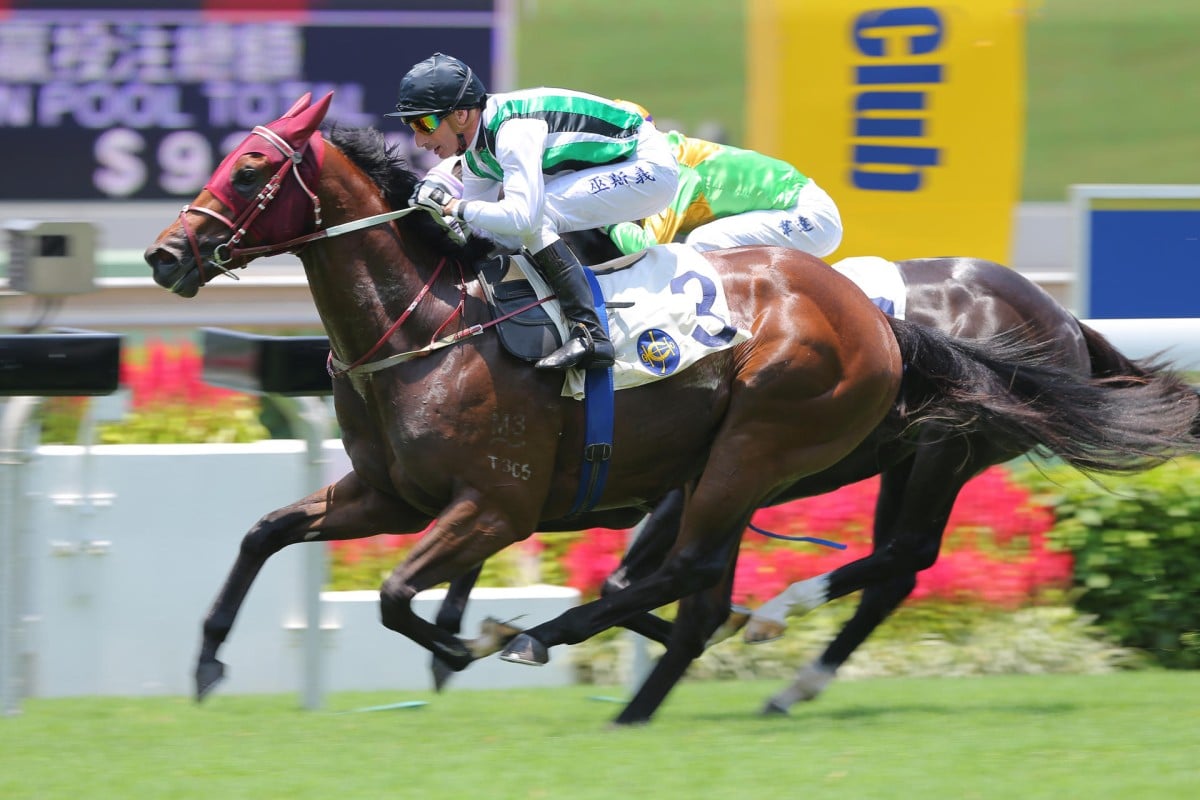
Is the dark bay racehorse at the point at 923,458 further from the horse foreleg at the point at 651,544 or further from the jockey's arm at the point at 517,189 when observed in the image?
the jockey's arm at the point at 517,189

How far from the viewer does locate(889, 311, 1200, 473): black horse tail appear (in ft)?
17.4

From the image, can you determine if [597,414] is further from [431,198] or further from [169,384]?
[169,384]

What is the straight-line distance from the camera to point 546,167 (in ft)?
15.9

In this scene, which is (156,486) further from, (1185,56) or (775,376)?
(1185,56)

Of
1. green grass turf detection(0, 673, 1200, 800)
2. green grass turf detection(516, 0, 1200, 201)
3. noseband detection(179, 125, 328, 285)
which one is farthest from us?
green grass turf detection(516, 0, 1200, 201)

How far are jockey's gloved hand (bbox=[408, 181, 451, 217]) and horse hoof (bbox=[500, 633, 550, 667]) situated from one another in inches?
47.5

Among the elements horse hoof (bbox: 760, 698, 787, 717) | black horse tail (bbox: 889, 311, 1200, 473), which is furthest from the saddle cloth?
horse hoof (bbox: 760, 698, 787, 717)

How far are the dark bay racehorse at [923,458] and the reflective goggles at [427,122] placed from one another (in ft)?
2.54

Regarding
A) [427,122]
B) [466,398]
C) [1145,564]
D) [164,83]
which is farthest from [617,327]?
[164,83]

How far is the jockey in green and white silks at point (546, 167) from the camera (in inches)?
181

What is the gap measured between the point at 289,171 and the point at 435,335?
60 cm

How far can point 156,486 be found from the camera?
5.75 metres

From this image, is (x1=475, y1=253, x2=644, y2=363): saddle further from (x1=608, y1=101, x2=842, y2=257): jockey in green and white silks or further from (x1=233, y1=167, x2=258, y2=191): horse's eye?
(x1=608, y1=101, x2=842, y2=257): jockey in green and white silks

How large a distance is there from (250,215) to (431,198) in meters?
0.49
